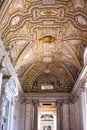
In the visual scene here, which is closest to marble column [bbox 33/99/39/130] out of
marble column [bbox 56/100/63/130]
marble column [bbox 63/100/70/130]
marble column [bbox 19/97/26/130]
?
marble column [bbox 19/97/26/130]

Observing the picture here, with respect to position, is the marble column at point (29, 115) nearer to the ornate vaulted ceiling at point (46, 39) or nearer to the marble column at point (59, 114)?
the ornate vaulted ceiling at point (46, 39)

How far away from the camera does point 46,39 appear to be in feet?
45.8

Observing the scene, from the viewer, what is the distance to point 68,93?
18609 millimetres

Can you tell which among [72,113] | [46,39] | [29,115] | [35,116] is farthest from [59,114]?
[46,39]

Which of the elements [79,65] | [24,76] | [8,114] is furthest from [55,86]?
[8,114]

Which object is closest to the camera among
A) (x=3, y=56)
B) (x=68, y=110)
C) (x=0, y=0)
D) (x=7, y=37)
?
(x=0, y=0)

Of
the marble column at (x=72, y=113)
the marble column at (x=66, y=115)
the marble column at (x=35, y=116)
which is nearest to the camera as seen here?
the marble column at (x=72, y=113)

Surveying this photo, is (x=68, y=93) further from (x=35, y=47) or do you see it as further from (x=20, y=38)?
(x=20, y=38)

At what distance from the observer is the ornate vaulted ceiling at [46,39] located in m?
10.7

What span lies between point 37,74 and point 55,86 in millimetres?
1914

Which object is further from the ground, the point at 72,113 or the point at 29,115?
the point at 72,113

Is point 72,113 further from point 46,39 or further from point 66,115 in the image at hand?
point 46,39

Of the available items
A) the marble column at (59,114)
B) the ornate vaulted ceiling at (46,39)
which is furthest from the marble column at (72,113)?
the ornate vaulted ceiling at (46,39)

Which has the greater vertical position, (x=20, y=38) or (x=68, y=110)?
(x=20, y=38)
